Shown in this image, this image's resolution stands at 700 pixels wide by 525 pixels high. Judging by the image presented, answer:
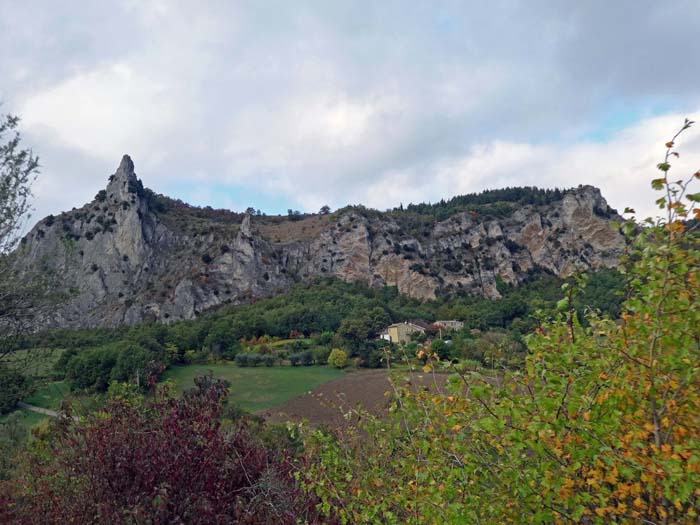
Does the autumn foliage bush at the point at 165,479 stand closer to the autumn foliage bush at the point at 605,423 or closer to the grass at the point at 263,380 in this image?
the autumn foliage bush at the point at 605,423

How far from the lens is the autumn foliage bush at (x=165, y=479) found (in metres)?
4.98

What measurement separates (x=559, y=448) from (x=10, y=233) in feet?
31.5

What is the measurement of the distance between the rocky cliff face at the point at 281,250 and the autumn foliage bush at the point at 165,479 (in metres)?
94.2

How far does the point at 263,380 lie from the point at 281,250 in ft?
205

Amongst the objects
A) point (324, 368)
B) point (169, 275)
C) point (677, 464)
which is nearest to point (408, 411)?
point (677, 464)

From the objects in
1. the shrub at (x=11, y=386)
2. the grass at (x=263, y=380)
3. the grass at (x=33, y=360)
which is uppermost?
the grass at (x=33, y=360)

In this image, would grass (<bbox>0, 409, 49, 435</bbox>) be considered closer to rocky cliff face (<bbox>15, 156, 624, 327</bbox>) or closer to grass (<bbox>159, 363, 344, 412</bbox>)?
grass (<bbox>159, 363, 344, 412</bbox>)

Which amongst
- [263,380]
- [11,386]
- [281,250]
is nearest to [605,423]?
[11,386]

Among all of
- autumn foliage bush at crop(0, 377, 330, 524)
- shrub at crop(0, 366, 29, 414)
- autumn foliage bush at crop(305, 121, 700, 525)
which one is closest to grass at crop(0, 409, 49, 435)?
shrub at crop(0, 366, 29, 414)

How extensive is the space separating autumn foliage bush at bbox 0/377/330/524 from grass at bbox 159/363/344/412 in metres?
39.4

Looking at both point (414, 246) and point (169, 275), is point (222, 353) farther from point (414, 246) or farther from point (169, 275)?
point (414, 246)

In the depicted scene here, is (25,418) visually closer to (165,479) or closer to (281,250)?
(165,479)

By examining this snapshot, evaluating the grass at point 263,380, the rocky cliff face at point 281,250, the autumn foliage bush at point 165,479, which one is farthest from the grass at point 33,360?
the rocky cliff face at point 281,250

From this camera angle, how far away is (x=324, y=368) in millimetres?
60094
